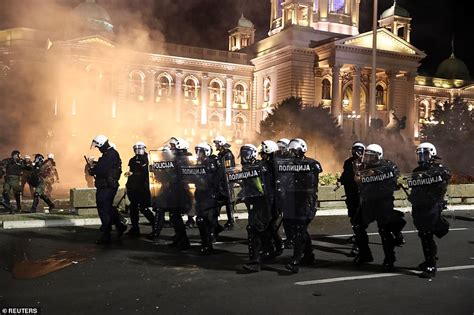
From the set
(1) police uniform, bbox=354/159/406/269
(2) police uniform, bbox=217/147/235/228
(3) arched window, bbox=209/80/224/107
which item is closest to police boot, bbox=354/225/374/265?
(1) police uniform, bbox=354/159/406/269

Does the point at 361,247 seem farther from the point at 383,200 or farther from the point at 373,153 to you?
the point at 373,153

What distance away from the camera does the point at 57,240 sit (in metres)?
9.15

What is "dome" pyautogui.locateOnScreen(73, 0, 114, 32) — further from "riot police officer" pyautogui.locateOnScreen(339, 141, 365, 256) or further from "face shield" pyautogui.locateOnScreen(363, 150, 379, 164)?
"face shield" pyautogui.locateOnScreen(363, 150, 379, 164)

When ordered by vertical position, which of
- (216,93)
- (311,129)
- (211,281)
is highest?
(216,93)

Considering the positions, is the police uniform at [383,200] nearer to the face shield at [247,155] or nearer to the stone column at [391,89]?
the face shield at [247,155]

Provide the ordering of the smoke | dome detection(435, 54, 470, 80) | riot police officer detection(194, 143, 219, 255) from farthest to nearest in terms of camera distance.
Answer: dome detection(435, 54, 470, 80) → the smoke → riot police officer detection(194, 143, 219, 255)

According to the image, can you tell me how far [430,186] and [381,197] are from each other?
2.15ft

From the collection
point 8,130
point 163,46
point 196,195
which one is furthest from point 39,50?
point 196,195

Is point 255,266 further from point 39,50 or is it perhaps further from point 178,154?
point 39,50

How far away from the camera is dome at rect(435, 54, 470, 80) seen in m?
71.1

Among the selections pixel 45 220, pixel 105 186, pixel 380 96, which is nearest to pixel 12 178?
pixel 45 220

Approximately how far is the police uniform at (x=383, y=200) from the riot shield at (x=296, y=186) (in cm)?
83

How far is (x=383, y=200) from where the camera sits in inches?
276

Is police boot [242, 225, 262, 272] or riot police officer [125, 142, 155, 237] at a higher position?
riot police officer [125, 142, 155, 237]
